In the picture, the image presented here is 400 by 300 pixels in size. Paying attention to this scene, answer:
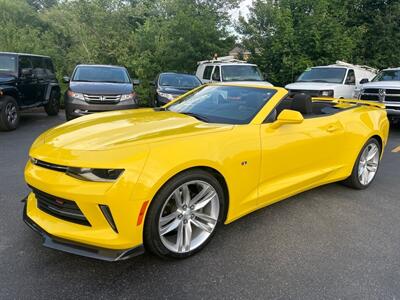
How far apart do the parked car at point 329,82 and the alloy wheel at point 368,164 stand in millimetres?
5563

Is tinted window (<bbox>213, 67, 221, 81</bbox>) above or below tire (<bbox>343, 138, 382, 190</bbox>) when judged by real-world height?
above

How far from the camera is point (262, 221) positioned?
3.53 metres

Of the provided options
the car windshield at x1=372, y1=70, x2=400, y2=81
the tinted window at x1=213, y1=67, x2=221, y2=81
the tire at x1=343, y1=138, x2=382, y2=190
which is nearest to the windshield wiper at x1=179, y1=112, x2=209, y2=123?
the tire at x1=343, y1=138, x2=382, y2=190

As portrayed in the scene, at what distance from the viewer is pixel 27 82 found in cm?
881

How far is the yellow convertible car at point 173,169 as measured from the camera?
2357 millimetres

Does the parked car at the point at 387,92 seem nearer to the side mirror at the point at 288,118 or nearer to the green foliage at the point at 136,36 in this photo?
the side mirror at the point at 288,118

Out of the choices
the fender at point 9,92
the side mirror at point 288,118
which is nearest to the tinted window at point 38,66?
the fender at point 9,92

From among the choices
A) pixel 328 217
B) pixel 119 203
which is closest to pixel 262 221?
pixel 328 217

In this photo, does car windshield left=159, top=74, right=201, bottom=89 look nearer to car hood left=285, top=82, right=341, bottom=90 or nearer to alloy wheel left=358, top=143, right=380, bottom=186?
car hood left=285, top=82, right=341, bottom=90

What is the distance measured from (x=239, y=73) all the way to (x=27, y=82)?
22.8ft

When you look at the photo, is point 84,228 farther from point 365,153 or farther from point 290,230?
point 365,153

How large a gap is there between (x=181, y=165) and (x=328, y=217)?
2024 millimetres

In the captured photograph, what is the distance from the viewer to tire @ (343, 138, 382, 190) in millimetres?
4402

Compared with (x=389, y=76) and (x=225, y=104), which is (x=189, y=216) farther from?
(x=389, y=76)
